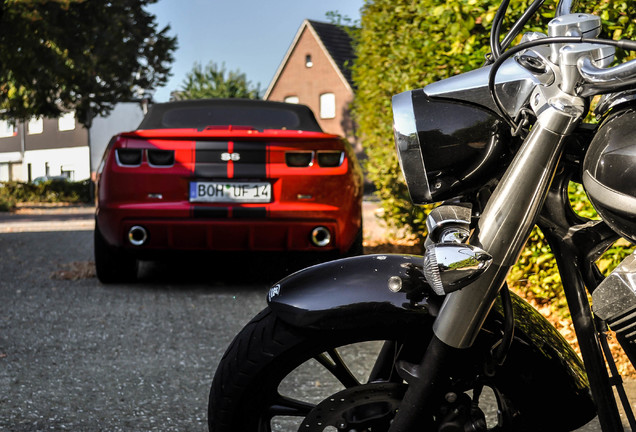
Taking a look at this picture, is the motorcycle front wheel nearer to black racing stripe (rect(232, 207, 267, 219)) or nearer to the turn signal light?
the turn signal light

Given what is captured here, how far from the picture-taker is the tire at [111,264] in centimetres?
614

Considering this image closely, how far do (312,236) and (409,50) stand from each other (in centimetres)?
158

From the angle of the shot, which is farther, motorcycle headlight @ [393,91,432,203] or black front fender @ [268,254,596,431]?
black front fender @ [268,254,596,431]

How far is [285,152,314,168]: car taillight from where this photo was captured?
588 centimetres

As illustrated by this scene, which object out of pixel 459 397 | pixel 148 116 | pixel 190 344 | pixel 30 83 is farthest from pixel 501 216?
pixel 30 83

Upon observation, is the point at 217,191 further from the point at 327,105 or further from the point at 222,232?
the point at 327,105

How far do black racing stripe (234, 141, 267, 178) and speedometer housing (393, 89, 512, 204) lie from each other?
407 cm

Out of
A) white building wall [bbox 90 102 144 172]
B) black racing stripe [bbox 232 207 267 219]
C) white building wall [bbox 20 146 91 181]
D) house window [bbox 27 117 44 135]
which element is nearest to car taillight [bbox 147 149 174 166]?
black racing stripe [bbox 232 207 267 219]

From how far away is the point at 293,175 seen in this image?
584 cm

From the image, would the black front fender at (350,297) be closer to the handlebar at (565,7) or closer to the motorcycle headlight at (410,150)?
the motorcycle headlight at (410,150)

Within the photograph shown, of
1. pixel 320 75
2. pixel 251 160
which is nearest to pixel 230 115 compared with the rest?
pixel 251 160

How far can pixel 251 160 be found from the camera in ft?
19.2

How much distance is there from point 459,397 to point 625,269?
0.49 metres

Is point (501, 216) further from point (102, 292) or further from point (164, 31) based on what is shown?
point (164, 31)
